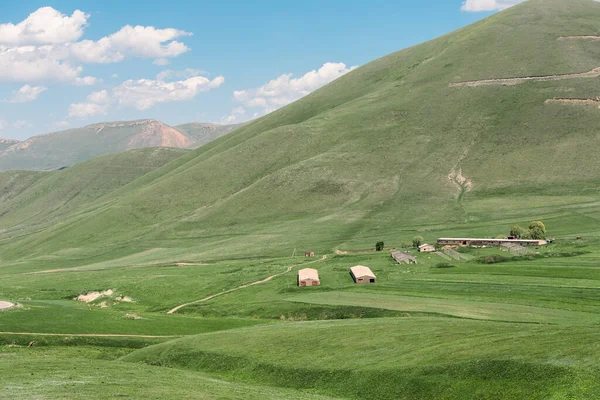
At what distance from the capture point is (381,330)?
50.3 m

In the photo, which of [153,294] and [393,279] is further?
[153,294]

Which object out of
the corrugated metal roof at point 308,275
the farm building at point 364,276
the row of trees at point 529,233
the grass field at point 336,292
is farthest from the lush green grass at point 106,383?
the row of trees at point 529,233

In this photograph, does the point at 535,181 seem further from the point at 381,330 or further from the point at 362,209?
the point at 381,330

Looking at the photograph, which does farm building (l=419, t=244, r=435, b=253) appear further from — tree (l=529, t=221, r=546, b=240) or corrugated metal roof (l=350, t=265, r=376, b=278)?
corrugated metal roof (l=350, t=265, r=376, b=278)

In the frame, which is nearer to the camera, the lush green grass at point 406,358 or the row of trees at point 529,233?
the lush green grass at point 406,358

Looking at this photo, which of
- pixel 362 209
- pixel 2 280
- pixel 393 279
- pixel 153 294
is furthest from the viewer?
pixel 362 209

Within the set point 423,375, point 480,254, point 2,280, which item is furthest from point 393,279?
point 2,280

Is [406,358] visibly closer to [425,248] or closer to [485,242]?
[425,248]

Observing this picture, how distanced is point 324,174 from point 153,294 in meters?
110

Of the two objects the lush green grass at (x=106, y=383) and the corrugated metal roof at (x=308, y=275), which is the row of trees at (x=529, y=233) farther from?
the lush green grass at (x=106, y=383)

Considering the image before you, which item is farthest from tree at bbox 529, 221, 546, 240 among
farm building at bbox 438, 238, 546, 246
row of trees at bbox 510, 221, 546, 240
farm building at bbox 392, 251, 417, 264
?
farm building at bbox 392, 251, 417, 264

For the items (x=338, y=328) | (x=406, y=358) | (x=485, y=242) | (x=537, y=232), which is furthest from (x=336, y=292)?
(x=537, y=232)

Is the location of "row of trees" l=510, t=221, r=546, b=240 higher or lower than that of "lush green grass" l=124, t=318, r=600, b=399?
lower

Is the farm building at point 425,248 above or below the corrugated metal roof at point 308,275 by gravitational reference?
below
